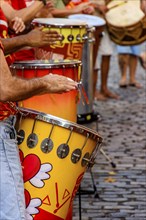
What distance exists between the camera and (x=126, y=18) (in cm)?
797

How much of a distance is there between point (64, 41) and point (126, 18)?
3435 mm

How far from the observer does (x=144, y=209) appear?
4.59m

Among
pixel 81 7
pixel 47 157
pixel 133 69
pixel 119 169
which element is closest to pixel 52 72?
pixel 47 157

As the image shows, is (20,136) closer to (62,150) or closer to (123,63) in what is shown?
(62,150)

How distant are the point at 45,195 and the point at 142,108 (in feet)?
17.9

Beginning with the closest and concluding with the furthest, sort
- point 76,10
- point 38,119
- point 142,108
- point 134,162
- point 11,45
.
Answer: point 38,119 → point 11,45 → point 134,162 → point 76,10 → point 142,108

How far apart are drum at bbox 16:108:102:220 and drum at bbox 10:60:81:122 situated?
836 mm

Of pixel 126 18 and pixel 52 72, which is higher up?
pixel 52 72

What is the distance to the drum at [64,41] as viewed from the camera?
4629 millimetres

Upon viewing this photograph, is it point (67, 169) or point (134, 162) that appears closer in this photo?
point (67, 169)

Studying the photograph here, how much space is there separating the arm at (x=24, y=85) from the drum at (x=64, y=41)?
5.97ft

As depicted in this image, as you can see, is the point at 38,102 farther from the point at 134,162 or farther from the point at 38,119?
the point at 134,162

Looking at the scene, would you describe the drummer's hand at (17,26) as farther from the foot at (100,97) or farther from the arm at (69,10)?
the foot at (100,97)

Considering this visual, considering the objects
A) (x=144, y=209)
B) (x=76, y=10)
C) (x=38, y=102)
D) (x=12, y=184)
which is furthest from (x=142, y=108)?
(x=12, y=184)
